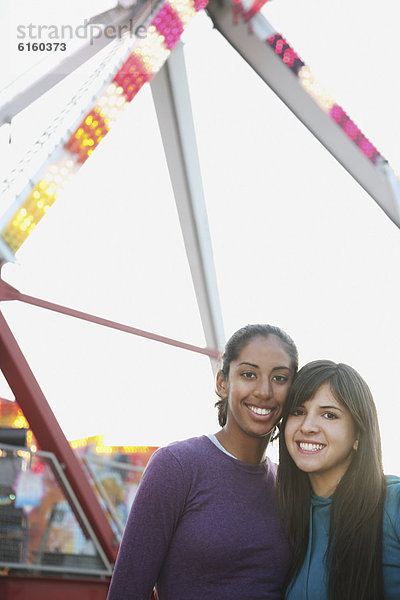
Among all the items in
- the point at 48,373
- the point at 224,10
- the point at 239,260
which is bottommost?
the point at 48,373

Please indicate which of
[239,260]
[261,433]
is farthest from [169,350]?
[261,433]

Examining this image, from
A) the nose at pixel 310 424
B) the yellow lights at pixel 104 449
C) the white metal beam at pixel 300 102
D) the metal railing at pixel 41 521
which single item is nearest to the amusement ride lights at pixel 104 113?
the white metal beam at pixel 300 102

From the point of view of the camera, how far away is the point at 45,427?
5301mm

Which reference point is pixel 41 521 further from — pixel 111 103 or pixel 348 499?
pixel 348 499

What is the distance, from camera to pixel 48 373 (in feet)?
32.8

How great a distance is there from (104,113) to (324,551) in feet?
11.6

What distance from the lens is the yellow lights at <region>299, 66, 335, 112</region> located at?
6.31m

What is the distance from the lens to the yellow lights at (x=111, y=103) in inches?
194

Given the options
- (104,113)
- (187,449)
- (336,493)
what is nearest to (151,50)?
(104,113)

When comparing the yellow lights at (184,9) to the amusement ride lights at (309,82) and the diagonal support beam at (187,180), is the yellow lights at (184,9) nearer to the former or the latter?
the diagonal support beam at (187,180)

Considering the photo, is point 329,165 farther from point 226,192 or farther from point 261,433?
point 261,433

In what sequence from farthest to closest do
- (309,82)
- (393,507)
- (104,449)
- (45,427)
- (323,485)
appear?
(104,449) < (309,82) < (45,427) < (323,485) < (393,507)

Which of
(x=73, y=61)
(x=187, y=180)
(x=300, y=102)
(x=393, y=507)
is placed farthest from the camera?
(x=187, y=180)

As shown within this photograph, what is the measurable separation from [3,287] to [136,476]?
2035 millimetres
